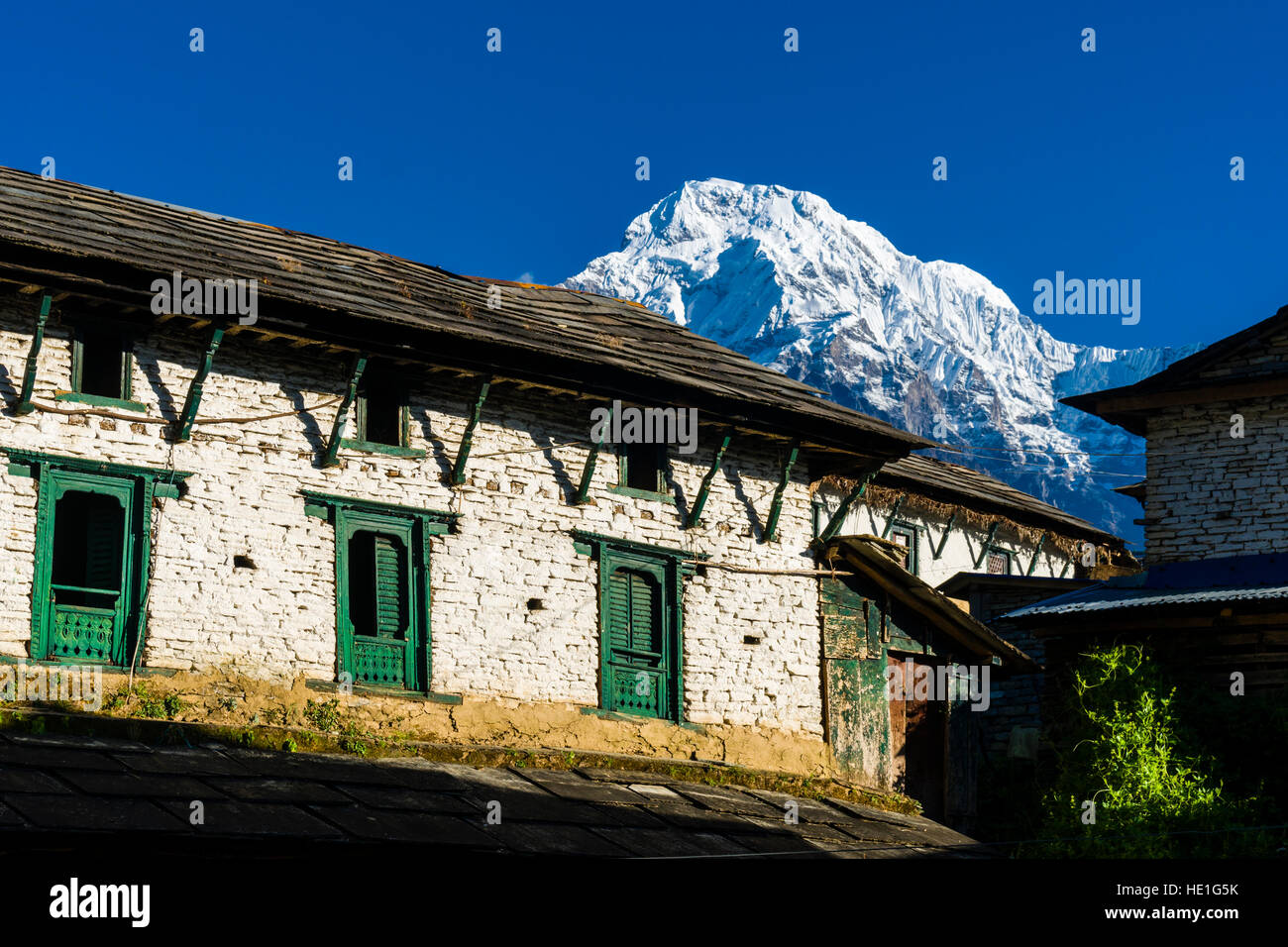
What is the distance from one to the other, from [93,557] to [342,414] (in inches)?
126

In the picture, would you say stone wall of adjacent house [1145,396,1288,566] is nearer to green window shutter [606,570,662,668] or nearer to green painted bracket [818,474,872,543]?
green painted bracket [818,474,872,543]

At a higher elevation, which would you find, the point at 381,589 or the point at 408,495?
the point at 408,495

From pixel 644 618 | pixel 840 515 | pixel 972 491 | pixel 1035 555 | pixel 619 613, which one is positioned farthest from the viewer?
pixel 1035 555

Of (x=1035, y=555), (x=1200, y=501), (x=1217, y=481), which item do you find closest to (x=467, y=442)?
(x=1200, y=501)

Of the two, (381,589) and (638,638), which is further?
(638,638)

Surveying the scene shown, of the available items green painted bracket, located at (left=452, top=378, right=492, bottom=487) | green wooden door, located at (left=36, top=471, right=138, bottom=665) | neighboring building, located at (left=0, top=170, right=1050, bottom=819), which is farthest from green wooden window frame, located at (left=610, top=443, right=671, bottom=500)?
green wooden door, located at (left=36, top=471, right=138, bottom=665)

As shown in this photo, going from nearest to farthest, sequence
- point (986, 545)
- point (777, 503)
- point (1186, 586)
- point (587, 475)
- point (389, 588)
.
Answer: point (389, 588), point (587, 475), point (777, 503), point (1186, 586), point (986, 545)

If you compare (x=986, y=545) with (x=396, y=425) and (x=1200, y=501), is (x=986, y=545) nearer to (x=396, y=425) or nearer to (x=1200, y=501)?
(x=1200, y=501)

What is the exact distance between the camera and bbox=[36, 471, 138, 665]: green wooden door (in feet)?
54.0

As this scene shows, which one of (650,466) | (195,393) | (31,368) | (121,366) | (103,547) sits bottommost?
(103,547)

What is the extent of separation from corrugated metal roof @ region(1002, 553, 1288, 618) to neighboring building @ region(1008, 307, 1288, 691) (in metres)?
0.03

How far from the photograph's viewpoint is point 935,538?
112ft

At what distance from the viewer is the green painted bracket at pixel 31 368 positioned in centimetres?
1658
